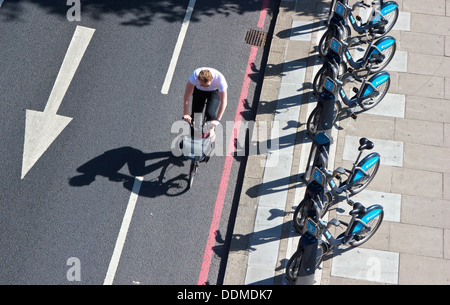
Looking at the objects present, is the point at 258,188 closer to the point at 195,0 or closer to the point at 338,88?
the point at 338,88

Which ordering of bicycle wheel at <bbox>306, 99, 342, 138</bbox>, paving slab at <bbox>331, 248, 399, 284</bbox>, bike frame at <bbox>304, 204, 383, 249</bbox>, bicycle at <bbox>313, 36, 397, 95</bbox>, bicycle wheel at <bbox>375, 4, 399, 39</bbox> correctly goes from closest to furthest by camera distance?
bike frame at <bbox>304, 204, 383, 249</bbox>, paving slab at <bbox>331, 248, 399, 284</bbox>, bicycle wheel at <bbox>306, 99, 342, 138</bbox>, bicycle at <bbox>313, 36, 397, 95</bbox>, bicycle wheel at <bbox>375, 4, 399, 39</bbox>

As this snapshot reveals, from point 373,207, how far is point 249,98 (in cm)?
348

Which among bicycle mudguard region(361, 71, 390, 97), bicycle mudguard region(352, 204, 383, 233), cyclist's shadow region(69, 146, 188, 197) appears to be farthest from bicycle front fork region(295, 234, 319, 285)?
bicycle mudguard region(361, 71, 390, 97)

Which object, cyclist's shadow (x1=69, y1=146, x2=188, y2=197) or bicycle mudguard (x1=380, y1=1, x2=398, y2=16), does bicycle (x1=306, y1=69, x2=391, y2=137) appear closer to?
bicycle mudguard (x1=380, y1=1, x2=398, y2=16)

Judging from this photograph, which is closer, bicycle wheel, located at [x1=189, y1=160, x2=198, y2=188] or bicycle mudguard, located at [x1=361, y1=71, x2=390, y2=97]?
bicycle wheel, located at [x1=189, y1=160, x2=198, y2=188]

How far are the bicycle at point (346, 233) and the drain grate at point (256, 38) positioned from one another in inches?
169

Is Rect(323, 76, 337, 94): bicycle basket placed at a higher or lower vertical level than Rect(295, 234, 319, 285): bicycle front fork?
higher

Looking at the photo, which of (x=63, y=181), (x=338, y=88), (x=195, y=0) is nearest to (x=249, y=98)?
(x=338, y=88)

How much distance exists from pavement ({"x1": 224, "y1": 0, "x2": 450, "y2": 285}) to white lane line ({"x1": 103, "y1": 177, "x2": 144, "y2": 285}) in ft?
5.75

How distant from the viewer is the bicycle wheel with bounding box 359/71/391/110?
33.9ft

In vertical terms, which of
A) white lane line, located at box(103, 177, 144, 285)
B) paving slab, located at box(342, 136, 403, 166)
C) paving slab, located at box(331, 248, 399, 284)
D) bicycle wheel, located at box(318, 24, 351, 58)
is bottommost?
white lane line, located at box(103, 177, 144, 285)

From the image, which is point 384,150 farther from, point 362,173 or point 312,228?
point 312,228

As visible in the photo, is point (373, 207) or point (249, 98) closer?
point (373, 207)

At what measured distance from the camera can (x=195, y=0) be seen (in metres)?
12.5
